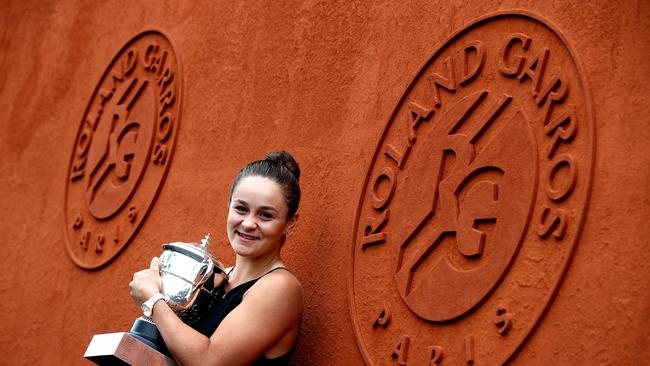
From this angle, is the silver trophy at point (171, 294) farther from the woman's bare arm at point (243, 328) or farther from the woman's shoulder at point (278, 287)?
the woman's shoulder at point (278, 287)

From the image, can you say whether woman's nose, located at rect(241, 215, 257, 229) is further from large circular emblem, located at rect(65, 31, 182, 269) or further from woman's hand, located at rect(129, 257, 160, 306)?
large circular emblem, located at rect(65, 31, 182, 269)

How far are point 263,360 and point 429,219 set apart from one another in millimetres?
693

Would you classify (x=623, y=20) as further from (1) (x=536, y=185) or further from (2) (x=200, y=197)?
(2) (x=200, y=197)

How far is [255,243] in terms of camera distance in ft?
11.2

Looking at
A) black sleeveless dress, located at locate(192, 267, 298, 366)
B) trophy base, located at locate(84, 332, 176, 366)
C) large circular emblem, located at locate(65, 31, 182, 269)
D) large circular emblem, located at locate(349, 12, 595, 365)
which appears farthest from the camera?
large circular emblem, located at locate(65, 31, 182, 269)

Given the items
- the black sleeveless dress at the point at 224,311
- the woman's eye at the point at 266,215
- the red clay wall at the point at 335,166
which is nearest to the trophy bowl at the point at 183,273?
the black sleeveless dress at the point at 224,311

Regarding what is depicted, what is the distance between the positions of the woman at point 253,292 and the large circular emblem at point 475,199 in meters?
0.27

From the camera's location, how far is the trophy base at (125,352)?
308 cm

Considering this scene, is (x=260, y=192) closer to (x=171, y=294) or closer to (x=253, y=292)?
(x=253, y=292)

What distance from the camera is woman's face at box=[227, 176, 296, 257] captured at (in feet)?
11.2

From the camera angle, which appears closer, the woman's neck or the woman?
the woman

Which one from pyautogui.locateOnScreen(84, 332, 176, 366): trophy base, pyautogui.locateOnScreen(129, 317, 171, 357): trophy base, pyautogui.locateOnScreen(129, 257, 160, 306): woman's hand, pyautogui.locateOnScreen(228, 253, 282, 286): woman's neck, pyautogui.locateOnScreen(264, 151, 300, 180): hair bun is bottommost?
pyautogui.locateOnScreen(84, 332, 176, 366): trophy base

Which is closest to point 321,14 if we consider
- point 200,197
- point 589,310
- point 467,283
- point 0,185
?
point 200,197

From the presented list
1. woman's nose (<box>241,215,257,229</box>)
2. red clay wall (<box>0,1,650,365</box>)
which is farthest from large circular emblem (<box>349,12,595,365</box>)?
woman's nose (<box>241,215,257,229</box>)
